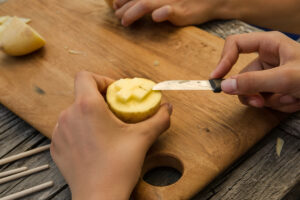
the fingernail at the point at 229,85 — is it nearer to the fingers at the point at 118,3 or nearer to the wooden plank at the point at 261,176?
the wooden plank at the point at 261,176

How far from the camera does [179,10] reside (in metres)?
1.68

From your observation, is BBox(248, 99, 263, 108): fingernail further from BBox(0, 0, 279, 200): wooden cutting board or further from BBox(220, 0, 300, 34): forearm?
BBox(220, 0, 300, 34): forearm

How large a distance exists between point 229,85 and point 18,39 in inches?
38.3

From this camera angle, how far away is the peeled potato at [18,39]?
1.54 meters

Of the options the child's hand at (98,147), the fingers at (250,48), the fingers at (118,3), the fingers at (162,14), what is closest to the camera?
the child's hand at (98,147)

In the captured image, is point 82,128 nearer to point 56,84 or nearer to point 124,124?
point 124,124

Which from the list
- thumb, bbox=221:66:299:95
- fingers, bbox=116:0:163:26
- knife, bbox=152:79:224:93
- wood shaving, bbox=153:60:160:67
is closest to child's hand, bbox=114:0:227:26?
fingers, bbox=116:0:163:26

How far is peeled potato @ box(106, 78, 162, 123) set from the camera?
3.60 feet

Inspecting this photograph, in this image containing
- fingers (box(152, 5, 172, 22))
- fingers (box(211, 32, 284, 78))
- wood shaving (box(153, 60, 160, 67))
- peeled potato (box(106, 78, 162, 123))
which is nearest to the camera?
peeled potato (box(106, 78, 162, 123))

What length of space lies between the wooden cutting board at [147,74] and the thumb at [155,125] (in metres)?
0.08

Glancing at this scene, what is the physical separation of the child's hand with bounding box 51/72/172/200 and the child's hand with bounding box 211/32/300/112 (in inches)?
11.6

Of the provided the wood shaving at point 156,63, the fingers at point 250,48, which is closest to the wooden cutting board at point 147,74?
the wood shaving at point 156,63

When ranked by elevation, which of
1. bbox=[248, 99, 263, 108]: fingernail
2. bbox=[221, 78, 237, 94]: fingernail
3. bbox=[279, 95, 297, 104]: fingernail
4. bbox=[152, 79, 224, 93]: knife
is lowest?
bbox=[248, 99, 263, 108]: fingernail

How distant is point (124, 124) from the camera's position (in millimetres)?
1064
